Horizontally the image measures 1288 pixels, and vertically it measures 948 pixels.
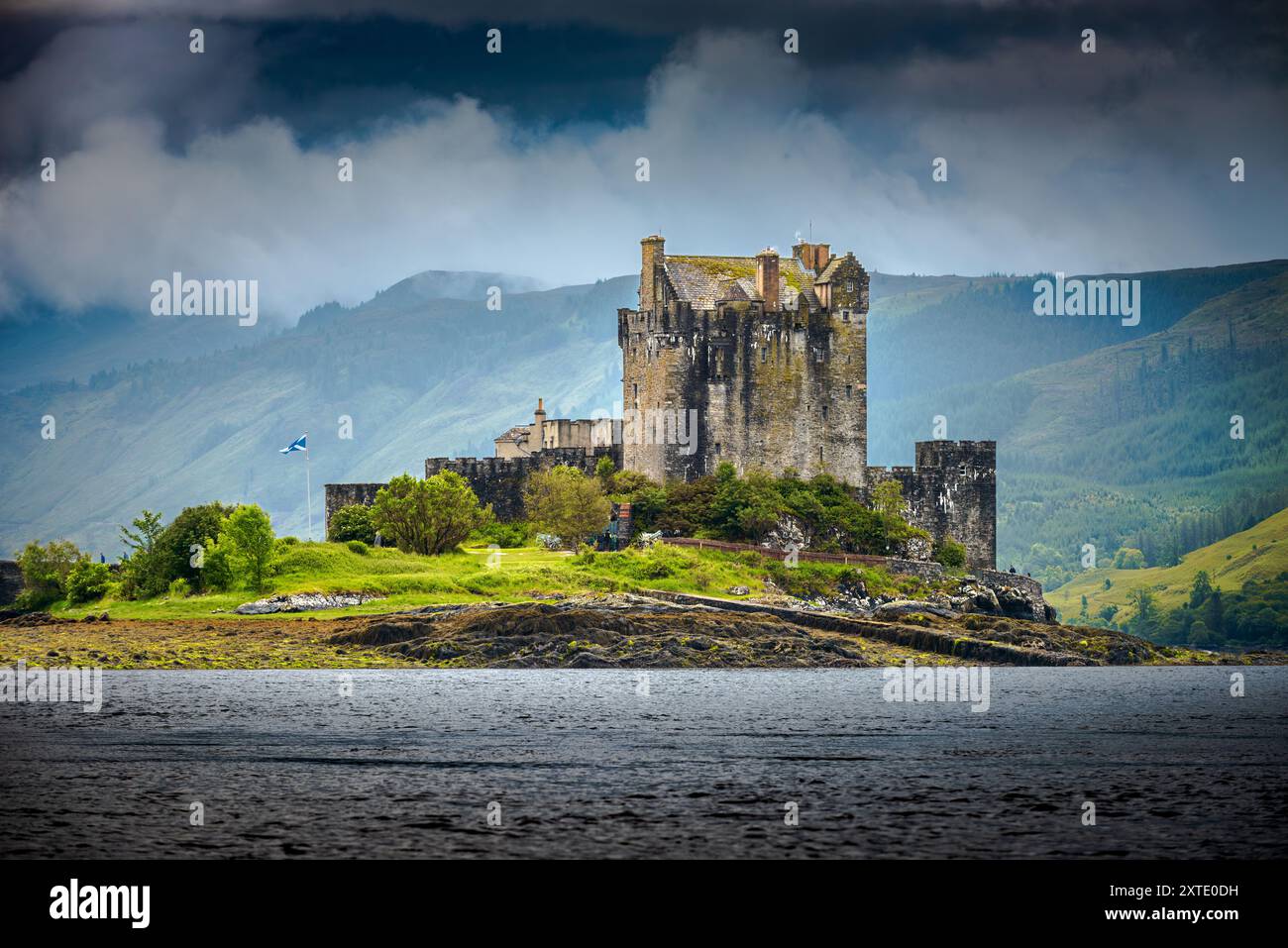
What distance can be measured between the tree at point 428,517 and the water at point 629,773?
21.1 meters

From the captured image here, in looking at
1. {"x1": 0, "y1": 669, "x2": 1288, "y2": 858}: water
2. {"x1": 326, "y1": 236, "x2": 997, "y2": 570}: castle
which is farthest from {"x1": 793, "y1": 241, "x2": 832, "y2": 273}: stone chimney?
{"x1": 0, "y1": 669, "x2": 1288, "y2": 858}: water

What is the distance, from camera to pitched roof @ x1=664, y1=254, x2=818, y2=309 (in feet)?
296

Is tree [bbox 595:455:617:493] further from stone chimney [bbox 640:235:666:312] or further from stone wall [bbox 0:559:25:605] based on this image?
stone wall [bbox 0:559:25:605]

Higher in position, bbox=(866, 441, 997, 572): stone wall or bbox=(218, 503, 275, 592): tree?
bbox=(866, 441, 997, 572): stone wall

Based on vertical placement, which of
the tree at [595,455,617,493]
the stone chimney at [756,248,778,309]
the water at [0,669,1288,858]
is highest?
the stone chimney at [756,248,778,309]

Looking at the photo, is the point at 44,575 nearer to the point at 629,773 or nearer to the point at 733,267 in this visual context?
the point at 733,267

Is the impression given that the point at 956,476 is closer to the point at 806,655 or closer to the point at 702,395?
the point at 702,395

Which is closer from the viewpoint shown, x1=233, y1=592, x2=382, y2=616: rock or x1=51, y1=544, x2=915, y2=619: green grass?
→ x1=233, y1=592, x2=382, y2=616: rock

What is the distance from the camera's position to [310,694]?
207 ft

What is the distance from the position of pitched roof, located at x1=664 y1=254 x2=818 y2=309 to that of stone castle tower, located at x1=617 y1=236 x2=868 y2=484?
3.2 inches

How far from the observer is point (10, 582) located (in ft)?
336

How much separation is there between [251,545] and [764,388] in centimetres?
2610

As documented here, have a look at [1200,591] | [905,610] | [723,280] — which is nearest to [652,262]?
[723,280]

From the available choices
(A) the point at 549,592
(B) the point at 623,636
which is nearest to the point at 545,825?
(B) the point at 623,636
